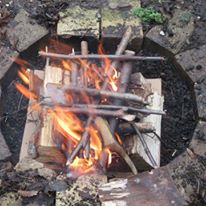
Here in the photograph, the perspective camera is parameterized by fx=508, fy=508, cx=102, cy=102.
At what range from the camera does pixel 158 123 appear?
4.21 m

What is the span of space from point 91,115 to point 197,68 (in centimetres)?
108

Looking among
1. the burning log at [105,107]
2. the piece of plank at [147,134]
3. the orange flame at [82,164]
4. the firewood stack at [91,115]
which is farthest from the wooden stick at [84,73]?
the piece of plank at [147,134]

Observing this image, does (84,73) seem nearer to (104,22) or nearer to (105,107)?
(105,107)

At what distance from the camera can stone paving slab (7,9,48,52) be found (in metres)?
4.51

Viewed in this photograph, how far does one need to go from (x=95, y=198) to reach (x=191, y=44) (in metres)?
1.65

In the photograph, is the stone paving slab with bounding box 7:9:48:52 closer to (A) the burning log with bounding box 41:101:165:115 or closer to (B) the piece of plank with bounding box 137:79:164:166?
(A) the burning log with bounding box 41:101:165:115

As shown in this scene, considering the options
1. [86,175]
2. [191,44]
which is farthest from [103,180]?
[191,44]

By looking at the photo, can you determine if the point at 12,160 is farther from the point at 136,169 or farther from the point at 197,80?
the point at 197,80

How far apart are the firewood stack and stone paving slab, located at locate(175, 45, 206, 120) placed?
0.35 metres

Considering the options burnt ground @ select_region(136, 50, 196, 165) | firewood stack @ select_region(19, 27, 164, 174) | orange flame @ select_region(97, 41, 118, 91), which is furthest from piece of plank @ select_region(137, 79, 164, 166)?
orange flame @ select_region(97, 41, 118, 91)

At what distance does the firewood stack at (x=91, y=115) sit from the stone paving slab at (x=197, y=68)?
0.35 meters

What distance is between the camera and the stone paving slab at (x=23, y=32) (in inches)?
177

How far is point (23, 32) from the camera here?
457 centimetres

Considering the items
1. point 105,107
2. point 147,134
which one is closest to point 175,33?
point 147,134
